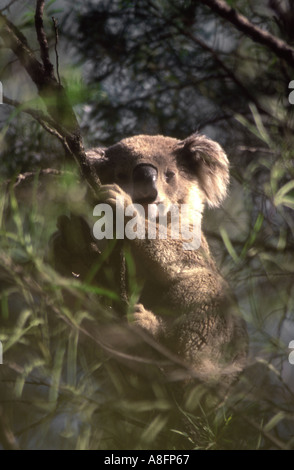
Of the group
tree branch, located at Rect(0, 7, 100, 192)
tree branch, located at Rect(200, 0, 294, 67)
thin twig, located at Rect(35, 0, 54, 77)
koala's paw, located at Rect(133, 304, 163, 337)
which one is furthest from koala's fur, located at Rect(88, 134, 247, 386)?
tree branch, located at Rect(200, 0, 294, 67)

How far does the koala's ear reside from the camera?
7.11 ft

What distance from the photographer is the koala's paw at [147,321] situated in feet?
4.90

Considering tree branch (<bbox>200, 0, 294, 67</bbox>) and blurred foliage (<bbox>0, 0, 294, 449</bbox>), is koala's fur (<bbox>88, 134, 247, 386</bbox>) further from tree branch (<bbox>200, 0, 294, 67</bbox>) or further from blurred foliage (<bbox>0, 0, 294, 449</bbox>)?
tree branch (<bbox>200, 0, 294, 67</bbox>)

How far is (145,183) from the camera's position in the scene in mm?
Answer: 1894

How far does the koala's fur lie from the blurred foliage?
0.13 meters

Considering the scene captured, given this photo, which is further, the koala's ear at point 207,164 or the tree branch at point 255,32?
the koala's ear at point 207,164

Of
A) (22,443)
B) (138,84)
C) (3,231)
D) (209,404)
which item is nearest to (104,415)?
(22,443)

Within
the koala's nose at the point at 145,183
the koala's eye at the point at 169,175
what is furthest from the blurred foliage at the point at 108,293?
the koala's eye at the point at 169,175

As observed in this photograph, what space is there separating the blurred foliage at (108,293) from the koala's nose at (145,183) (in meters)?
0.33

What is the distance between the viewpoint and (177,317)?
1.67 m

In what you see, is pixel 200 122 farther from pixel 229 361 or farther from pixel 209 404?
pixel 209 404

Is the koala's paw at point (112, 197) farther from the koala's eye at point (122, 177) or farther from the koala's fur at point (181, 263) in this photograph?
the koala's eye at point (122, 177)

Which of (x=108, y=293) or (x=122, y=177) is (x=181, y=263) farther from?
(x=108, y=293)

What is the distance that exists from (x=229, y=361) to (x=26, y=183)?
34.0 inches
